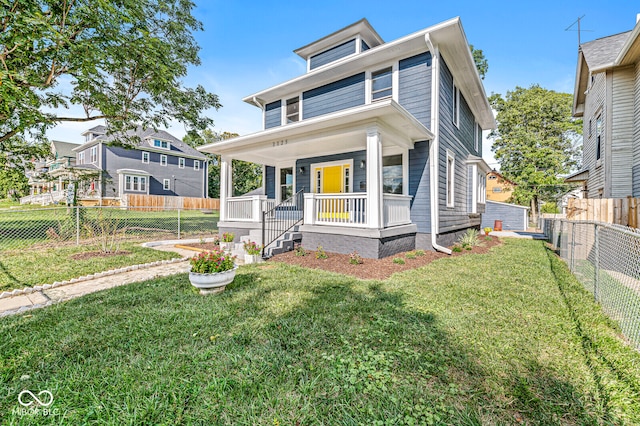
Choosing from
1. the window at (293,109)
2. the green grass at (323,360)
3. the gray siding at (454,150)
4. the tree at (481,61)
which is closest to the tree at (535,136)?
the tree at (481,61)

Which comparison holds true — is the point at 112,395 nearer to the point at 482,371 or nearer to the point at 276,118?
the point at 482,371

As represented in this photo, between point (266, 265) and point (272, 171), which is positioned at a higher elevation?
point (272, 171)

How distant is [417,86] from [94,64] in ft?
27.5

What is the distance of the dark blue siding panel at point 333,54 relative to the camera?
31.7ft

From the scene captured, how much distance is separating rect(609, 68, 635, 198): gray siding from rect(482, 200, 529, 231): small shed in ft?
31.5

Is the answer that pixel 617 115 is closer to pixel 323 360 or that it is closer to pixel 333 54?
pixel 333 54

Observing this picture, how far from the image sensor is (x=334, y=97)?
9.52 metres

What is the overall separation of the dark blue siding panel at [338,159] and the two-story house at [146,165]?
1916cm

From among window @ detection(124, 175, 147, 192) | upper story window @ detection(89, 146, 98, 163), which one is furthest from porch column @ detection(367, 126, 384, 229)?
upper story window @ detection(89, 146, 98, 163)

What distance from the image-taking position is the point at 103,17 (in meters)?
6.12

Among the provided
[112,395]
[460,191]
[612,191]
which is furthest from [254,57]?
[612,191]

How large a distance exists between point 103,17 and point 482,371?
31.0 ft

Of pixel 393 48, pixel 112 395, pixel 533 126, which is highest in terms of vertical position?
pixel 533 126

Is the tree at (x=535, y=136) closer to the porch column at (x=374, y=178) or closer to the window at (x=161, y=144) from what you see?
the porch column at (x=374, y=178)
